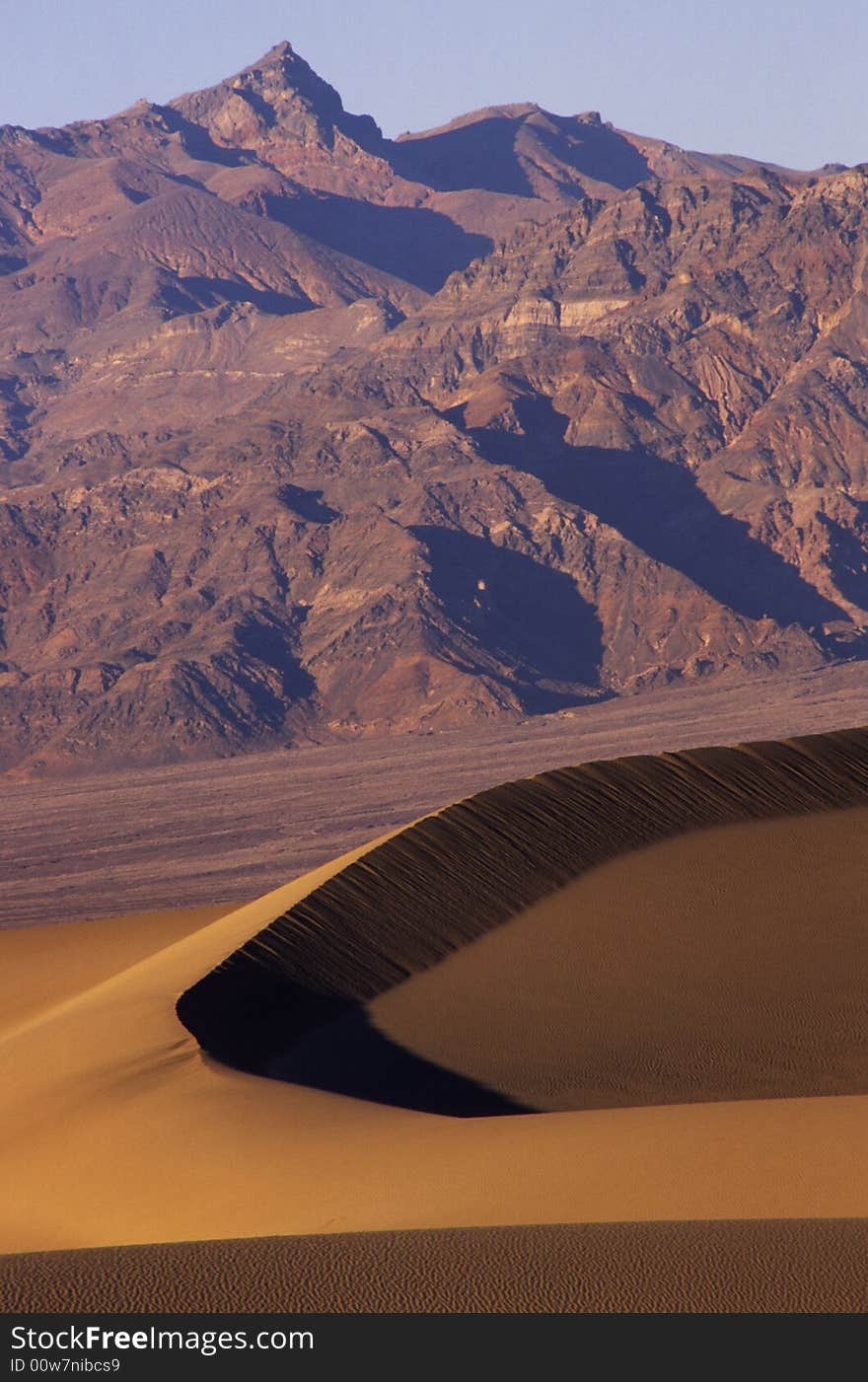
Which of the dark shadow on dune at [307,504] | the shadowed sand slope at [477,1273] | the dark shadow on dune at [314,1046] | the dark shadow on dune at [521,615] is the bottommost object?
the shadowed sand slope at [477,1273]

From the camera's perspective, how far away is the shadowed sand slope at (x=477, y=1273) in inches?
293

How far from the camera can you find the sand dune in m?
10.2

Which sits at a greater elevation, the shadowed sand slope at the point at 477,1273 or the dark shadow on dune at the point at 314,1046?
the dark shadow on dune at the point at 314,1046

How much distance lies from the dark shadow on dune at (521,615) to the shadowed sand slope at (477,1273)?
99.2 metres

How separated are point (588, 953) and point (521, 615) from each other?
98.5 metres

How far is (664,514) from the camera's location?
445 ft

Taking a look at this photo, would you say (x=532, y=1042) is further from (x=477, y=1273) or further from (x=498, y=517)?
(x=498, y=517)

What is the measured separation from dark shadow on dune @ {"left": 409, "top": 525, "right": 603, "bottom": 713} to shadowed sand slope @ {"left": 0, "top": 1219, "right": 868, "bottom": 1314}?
99.2 m

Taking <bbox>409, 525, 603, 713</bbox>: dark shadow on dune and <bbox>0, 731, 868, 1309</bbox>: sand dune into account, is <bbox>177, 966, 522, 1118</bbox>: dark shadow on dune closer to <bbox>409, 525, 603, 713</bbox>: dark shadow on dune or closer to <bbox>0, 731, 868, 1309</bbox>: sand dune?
<bbox>0, 731, 868, 1309</bbox>: sand dune

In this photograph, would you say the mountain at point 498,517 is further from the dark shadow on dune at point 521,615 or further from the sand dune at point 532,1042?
the sand dune at point 532,1042

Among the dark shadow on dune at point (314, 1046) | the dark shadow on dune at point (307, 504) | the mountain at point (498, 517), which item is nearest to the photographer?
the dark shadow on dune at point (314, 1046)

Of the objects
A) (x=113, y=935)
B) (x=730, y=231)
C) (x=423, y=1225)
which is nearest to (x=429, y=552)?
(x=730, y=231)

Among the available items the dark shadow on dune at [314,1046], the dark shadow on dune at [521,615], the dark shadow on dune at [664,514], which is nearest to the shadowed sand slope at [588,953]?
the dark shadow on dune at [314,1046]

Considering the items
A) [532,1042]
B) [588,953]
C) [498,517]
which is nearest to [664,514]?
[498,517]
